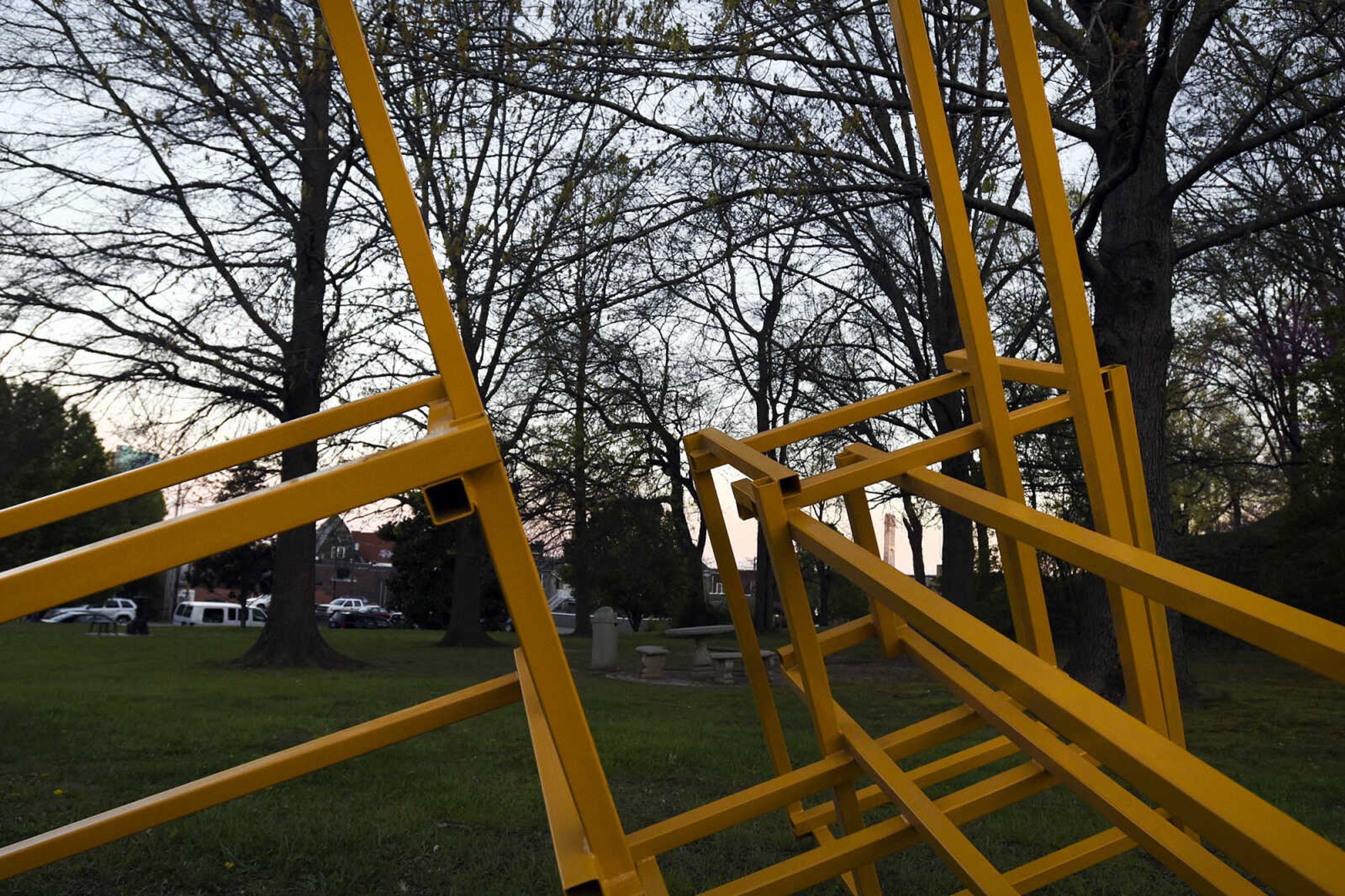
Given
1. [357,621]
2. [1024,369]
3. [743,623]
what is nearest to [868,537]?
[743,623]

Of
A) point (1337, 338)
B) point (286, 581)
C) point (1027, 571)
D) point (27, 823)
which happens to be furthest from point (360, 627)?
point (1027, 571)

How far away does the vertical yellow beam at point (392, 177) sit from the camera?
1247mm

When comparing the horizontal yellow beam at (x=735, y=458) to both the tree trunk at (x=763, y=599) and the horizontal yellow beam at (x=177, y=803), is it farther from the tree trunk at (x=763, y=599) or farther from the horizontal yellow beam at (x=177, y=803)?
the tree trunk at (x=763, y=599)

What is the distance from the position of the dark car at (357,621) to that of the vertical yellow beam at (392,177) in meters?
42.4

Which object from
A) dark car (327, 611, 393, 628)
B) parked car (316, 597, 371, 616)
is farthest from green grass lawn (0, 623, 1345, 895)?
parked car (316, 597, 371, 616)

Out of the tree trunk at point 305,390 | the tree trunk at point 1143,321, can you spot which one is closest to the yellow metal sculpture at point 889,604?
the tree trunk at point 1143,321

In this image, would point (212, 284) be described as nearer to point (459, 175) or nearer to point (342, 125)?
point (342, 125)

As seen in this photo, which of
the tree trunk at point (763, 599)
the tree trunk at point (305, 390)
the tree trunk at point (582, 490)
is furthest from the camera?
the tree trunk at point (763, 599)

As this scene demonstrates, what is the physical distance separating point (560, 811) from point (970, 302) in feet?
4.90

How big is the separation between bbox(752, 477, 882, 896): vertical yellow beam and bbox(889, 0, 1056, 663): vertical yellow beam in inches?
21.5

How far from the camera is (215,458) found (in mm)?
1781

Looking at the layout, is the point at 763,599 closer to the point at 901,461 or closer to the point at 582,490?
the point at 582,490

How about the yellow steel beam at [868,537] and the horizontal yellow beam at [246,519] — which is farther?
the yellow steel beam at [868,537]

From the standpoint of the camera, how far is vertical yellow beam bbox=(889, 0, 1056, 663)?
2.28 m
